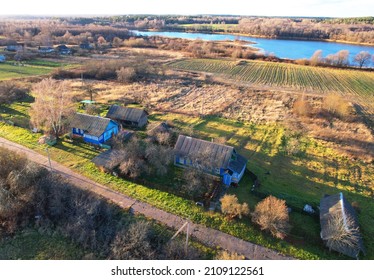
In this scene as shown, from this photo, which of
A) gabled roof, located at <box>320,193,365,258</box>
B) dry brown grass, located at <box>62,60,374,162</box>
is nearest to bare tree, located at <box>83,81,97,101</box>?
dry brown grass, located at <box>62,60,374,162</box>

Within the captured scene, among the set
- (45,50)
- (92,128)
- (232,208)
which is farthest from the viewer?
(45,50)

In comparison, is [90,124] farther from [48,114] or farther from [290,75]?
[290,75]

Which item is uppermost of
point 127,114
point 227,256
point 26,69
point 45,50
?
point 127,114

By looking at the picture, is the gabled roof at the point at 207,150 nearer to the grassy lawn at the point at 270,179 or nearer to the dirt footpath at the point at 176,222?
the grassy lawn at the point at 270,179

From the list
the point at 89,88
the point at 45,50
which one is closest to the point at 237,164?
the point at 89,88

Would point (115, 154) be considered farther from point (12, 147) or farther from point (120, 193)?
point (12, 147)

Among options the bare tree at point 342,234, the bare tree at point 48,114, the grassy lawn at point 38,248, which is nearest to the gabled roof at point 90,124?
the bare tree at point 48,114
